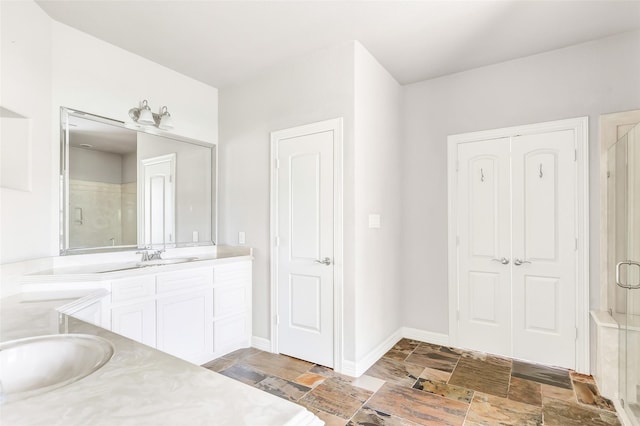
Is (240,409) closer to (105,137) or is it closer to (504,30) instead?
(105,137)

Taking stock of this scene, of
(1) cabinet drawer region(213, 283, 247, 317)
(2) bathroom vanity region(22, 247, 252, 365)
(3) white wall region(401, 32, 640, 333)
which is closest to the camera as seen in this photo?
(2) bathroom vanity region(22, 247, 252, 365)

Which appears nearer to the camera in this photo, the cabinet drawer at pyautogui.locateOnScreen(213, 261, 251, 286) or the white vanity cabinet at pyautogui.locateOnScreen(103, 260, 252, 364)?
the white vanity cabinet at pyautogui.locateOnScreen(103, 260, 252, 364)

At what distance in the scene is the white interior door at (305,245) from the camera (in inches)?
116

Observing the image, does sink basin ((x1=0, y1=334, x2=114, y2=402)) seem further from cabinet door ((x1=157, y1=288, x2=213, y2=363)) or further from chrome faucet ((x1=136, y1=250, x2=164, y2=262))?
chrome faucet ((x1=136, y1=250, x2=164, y2=262))

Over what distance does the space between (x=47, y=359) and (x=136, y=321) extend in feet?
4.82

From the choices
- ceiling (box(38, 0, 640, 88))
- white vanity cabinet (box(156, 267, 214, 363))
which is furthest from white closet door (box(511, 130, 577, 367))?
white vanity cabinet (box(156, 267, 214, 363))

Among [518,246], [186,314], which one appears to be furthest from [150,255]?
[518,246]

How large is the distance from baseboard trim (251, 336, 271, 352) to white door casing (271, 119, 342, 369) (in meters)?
0.08

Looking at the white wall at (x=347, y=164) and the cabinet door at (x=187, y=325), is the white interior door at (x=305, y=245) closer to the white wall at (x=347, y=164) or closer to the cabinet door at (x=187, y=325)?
the white wall at (x=347, y=164)

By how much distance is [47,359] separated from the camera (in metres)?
1.12

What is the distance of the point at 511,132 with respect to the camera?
3.13 meters

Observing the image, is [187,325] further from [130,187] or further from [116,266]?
[130,187]

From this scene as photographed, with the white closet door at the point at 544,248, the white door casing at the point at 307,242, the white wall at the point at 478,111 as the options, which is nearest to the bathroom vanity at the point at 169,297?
the white door casing at the point at 307,242

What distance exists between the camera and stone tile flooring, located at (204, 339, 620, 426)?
2.21 m
